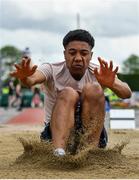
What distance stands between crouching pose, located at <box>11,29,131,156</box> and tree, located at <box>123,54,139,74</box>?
91685mm

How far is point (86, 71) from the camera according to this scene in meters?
5.78

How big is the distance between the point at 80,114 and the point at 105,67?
0.52m

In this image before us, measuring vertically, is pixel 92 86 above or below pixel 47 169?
above

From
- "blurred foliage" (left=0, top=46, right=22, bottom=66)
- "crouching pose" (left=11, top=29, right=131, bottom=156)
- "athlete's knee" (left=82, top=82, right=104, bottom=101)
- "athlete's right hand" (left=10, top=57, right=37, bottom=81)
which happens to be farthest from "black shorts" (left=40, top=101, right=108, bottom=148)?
"blurred foliage" (left=0, top=46, right=22, bottom=66)

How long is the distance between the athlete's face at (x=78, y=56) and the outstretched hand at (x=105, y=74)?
0.26 metres

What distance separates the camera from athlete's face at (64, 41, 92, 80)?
218 inches

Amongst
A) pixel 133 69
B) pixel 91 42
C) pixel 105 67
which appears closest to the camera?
pixel 105 67

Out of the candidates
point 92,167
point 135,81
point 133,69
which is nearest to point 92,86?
point 92,167

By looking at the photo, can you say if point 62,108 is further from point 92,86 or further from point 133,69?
point 133,69

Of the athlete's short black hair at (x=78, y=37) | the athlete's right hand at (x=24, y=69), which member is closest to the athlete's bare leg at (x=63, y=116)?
the athlete's right hand at (x=24, y=69)

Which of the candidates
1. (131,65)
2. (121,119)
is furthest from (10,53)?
(121,119)

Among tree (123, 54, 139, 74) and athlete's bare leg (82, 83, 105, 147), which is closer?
athlete's bare leg (82, 83, 105, 147)

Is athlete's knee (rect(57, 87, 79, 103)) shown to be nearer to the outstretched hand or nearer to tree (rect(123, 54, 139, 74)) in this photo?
the outstretched hand

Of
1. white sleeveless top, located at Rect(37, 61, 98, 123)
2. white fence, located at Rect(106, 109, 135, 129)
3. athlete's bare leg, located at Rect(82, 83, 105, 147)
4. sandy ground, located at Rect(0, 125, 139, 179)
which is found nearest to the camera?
sandy ground, located at Rect(0, 125, 139, 179)
